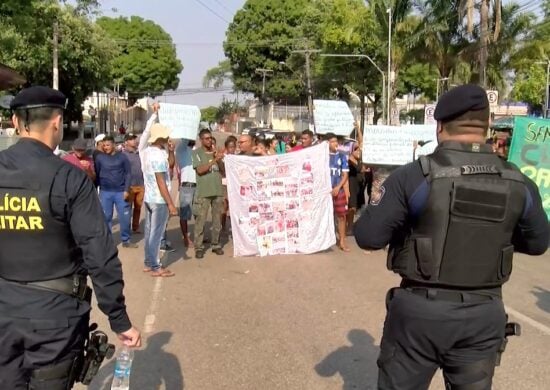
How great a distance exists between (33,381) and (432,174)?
1.89 meters

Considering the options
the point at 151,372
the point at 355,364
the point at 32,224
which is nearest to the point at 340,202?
the point at 355,364

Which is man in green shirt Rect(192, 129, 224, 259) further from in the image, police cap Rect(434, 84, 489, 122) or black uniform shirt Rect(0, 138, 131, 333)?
police cap Rect(434, 84, 489, 122)

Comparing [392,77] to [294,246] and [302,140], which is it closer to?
[302,140]

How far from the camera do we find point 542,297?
7008 mm

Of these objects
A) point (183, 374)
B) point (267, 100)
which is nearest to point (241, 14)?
point (267, 100)

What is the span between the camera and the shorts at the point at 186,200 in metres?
9.55

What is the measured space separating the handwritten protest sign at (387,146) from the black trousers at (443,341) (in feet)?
27.9

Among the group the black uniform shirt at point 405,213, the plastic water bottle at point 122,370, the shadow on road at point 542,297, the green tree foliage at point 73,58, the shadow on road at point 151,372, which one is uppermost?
the green tree foliage at point 73,58

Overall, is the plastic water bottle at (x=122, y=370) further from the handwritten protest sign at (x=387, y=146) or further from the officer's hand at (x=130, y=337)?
the handwritten protest sign at (x=387, y=146)

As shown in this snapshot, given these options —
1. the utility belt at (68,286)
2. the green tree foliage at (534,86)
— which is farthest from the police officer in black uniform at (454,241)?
the green tree foliage at (534,86)

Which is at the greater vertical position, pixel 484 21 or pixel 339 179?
pixel 484 21

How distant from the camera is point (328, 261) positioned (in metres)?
8.82

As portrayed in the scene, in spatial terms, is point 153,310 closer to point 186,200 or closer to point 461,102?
point 186,200

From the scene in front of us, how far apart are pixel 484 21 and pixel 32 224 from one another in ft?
72.6
